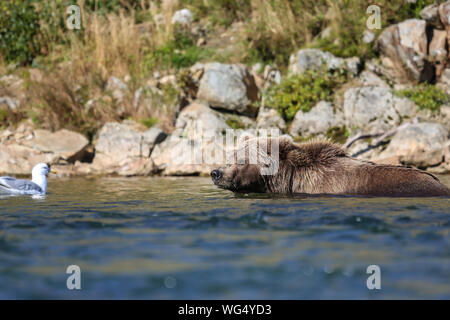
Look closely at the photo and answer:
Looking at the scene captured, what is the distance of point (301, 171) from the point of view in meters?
7.45

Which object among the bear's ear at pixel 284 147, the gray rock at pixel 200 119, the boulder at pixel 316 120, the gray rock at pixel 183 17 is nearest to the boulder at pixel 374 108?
the boulder at pixel 316 120

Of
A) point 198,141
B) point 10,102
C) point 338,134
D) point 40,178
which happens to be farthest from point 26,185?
point 10,102

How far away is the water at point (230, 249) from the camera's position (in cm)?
300

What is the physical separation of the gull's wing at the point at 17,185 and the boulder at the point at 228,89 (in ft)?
24.1

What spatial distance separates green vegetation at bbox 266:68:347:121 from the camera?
1394 cm

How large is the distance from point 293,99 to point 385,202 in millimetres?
8327

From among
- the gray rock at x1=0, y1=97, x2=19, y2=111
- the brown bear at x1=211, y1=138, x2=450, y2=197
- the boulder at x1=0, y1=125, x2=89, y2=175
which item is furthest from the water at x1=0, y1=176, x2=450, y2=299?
the gray rock at x1=0, y1=97, x2=19, y2=111

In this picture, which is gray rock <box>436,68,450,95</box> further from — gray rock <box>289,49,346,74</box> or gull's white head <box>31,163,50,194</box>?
gull's white head <box>31,163,50,194</box>

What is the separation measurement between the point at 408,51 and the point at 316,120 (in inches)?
122

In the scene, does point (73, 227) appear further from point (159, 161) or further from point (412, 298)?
point (159, 161)

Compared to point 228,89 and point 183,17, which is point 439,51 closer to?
point 228,89

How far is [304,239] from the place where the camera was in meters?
4.09

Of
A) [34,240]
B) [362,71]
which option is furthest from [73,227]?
[362,71]

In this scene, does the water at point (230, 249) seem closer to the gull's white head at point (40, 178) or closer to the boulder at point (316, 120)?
the gull's white head at point (40, 178)
